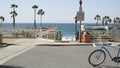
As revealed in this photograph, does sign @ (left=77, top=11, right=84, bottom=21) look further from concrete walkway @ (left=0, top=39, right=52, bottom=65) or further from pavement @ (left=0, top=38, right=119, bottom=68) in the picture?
pavement @ (left=0, top=38, right=119, bottom=68)

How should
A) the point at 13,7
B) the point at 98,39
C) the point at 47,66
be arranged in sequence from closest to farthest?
1. the point at 47,66
2. the point at 98,39
3. the point at 13,7

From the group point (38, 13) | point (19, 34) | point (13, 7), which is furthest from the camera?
point (38, 13)

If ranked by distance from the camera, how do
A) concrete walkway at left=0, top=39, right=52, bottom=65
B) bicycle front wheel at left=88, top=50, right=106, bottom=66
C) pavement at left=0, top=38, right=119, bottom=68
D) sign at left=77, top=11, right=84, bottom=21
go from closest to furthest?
1. bicycle front wheel at left=88, top=50, right=106, bottom=66
2. pavement at left=0, top=38, right=119, bottom=68
3. concrete walkway at left=0, top=39, right=52, bottom=65
4. sign at left=77, top=11, right=84, bottom=21

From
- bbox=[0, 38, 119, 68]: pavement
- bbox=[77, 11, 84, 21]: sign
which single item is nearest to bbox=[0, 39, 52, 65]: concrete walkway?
bbox=[0, 38, 119, 68]: pavement

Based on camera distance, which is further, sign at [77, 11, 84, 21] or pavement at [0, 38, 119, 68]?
sign at [77, 11, 84, 21]

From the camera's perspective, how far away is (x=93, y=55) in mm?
13234

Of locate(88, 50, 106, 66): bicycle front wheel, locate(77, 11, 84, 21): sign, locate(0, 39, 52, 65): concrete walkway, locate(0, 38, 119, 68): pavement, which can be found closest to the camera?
locate(88, 50, 106, 66): bicycle front wheel

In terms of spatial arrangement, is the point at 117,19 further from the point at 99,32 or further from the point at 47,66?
the point at 47,66

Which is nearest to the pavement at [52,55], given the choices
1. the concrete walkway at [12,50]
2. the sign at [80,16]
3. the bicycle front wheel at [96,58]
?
the concrete walkway at [12,50]

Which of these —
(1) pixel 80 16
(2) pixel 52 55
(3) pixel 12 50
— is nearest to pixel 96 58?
(2) pixel 52 55

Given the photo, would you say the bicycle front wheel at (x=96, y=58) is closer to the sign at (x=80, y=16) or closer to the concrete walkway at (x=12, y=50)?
the concrete walkway at (x=12, y=50)

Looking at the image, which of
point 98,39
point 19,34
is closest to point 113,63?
point 98,39

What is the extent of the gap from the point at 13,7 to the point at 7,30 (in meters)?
69.0

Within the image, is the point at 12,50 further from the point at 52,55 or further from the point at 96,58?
the point at 96,58
